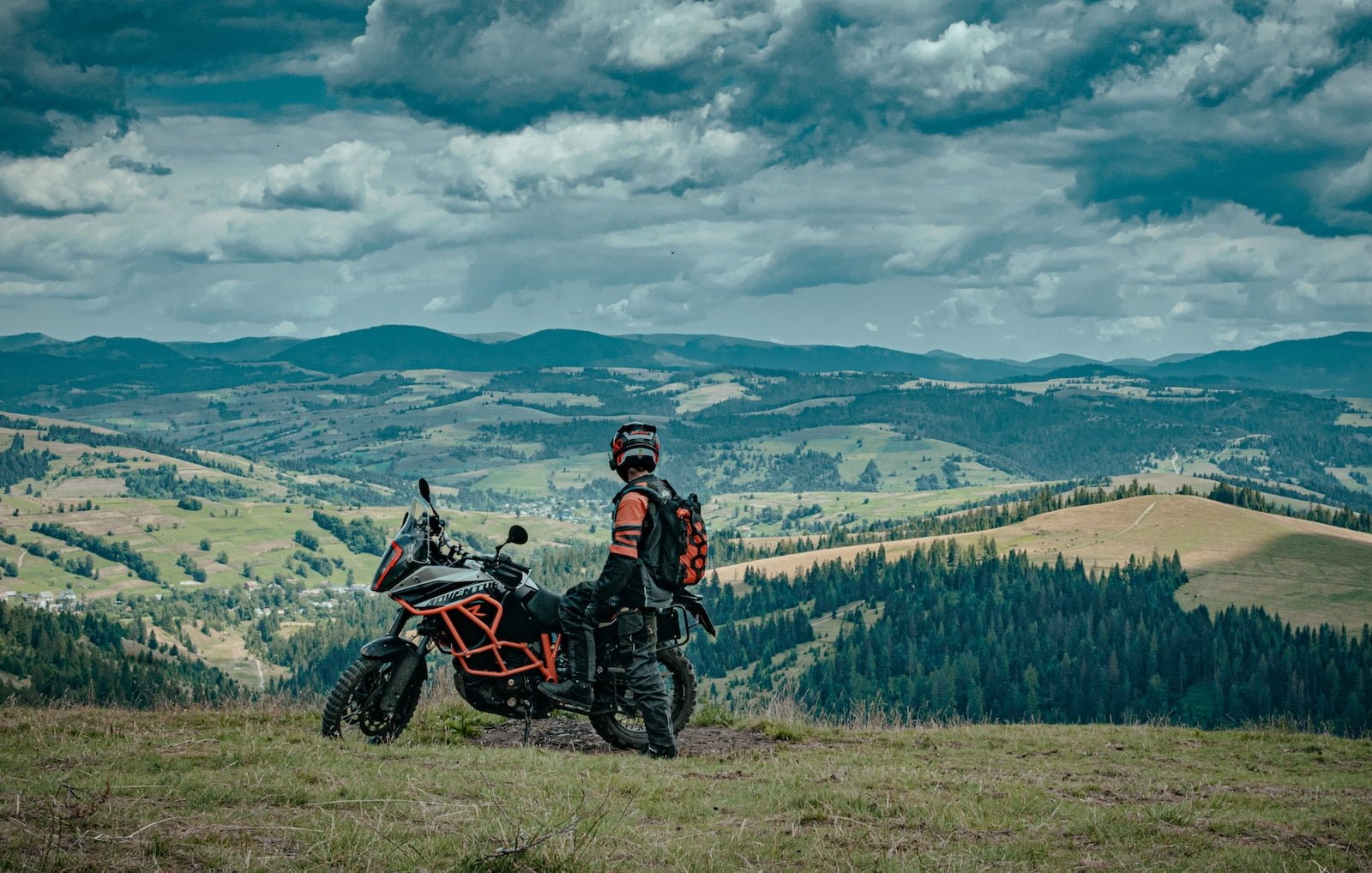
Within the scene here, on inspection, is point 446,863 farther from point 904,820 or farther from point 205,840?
point 904,820

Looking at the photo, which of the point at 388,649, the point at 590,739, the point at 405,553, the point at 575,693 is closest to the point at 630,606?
the point at 575,693

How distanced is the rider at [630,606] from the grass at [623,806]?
1072mm

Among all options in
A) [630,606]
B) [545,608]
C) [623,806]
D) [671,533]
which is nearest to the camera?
[623,806]

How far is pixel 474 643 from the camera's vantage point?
593 inches

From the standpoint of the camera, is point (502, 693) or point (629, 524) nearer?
point (629, 524)

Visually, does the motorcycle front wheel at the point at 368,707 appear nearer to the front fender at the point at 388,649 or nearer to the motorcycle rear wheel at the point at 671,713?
the front fender at the point at 388,649

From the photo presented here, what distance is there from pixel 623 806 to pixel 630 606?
4.89 metres

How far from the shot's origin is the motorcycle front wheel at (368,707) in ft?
47.5

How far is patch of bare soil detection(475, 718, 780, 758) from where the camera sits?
15047 millimetres

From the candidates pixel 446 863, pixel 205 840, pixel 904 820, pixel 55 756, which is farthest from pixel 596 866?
pixel 55 756

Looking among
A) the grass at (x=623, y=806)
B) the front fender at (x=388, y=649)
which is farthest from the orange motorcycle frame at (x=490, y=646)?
the grass at (x=623, y=806)

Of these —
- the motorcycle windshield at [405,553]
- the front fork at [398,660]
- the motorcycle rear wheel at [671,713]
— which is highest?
the motorcycle windshield at [405,553]

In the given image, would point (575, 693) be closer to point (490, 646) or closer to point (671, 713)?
point (490, 646)

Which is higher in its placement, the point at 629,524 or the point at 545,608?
the point at 629,524
